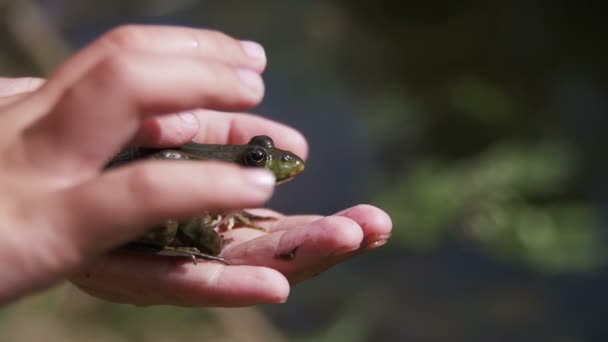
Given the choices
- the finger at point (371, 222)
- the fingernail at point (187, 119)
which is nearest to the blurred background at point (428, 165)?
the fingernail at point (187, 119)

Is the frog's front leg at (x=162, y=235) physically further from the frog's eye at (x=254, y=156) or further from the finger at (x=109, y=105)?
the finger at (x=109, y=105)

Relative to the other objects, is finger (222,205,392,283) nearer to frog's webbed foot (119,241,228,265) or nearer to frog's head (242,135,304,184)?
frog's webbed foot (119,241,228,265)

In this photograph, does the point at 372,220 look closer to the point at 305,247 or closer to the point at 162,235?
the point at 305,247

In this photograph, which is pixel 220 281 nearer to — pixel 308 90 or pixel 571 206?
pixel 571 206

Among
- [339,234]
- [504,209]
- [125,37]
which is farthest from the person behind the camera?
[504,209]

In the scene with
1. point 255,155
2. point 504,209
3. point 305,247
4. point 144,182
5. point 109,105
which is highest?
point 109,105

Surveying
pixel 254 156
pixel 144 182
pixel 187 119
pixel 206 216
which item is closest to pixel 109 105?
pixel 144 182
